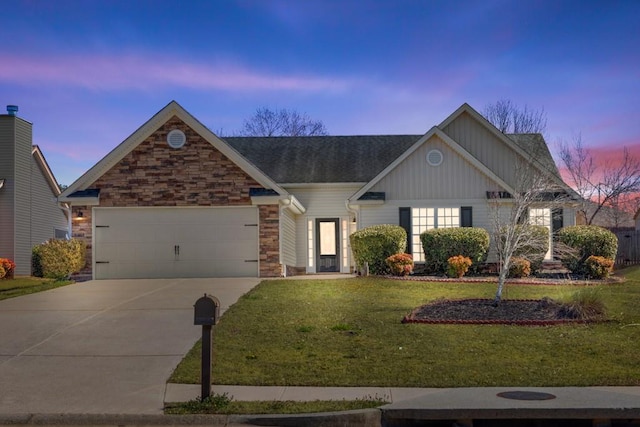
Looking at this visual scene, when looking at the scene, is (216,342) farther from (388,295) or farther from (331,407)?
(388,295)

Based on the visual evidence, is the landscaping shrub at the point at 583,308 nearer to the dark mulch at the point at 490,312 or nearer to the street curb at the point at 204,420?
the dark mulch at the point at 490,312

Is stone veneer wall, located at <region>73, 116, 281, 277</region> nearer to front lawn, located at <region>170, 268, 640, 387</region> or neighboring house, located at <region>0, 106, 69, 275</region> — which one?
front lawn, located at <region>170, 268, 640, 387</region>

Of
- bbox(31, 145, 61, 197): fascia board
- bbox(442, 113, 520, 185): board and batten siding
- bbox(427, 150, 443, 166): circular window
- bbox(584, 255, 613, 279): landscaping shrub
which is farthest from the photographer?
bbox(31, 145, 61, 197): fascia board

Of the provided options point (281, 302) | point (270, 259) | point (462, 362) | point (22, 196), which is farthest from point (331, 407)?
point (22, 196)

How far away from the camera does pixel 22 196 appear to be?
31250mm

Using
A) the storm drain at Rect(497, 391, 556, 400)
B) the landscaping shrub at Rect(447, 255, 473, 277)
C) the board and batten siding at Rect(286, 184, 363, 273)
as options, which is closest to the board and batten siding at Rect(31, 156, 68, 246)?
the board and batten siding at Rect(286, 184, 363, 273)

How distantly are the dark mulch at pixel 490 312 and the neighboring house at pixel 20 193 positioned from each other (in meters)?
20.7

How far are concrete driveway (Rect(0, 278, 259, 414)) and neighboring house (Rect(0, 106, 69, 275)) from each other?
1308 centimetres

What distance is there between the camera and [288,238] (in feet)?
79.8

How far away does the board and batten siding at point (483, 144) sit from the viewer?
25.4 m

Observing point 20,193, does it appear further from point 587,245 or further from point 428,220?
point 587,245

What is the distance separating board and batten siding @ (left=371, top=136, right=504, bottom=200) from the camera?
23594mm

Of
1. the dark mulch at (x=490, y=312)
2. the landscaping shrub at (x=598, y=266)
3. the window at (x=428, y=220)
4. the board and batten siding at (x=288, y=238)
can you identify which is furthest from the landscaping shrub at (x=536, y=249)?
the board and batten siding at (x=288, y=238)

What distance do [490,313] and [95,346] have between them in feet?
23.6
